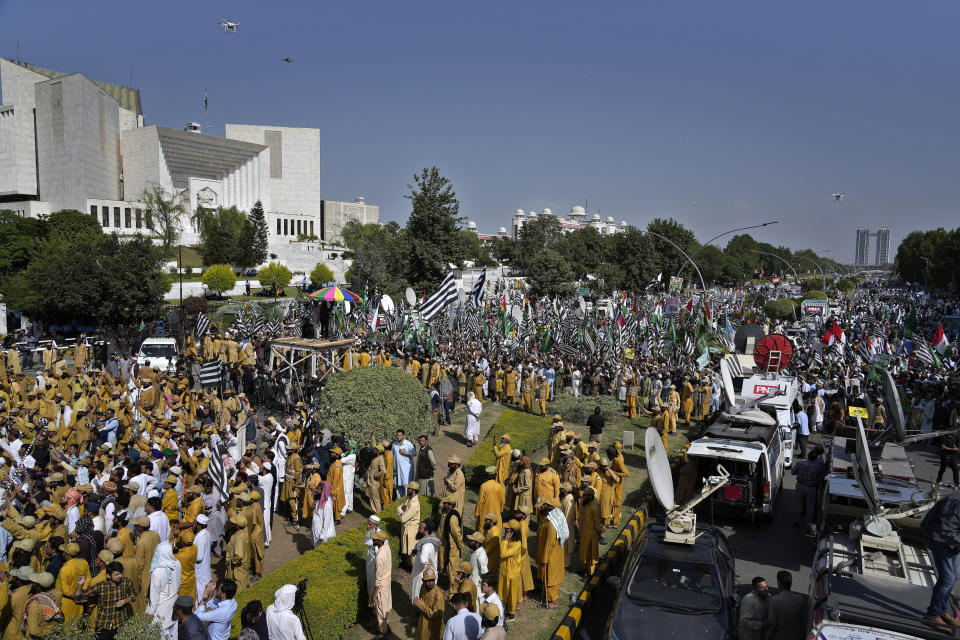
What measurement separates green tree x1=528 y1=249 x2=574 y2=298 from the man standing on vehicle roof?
145 feet

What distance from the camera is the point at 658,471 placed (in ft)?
26.6

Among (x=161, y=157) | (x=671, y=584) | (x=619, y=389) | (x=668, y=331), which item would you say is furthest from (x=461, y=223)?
(x=161, y=157)

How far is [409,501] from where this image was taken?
8.53 meters

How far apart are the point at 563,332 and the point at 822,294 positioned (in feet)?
114

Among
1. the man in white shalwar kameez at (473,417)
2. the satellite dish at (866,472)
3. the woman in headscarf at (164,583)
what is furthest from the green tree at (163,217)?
the satellite dish at (866,472)

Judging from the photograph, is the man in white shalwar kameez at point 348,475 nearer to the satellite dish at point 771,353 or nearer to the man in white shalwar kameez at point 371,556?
the man in white shalwar kameez at point 371,556

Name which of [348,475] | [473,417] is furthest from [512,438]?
[348,475]

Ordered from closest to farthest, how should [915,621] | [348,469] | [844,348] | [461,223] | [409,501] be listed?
[915,621]
[409,501]
[348,469]
[844,348]
[461,223]

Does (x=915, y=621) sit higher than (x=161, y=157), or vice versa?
(x=161, y=157)

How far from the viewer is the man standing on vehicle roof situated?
212 inches

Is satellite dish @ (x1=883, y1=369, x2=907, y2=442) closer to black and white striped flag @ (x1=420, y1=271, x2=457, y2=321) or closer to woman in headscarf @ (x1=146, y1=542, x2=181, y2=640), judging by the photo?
woman in headscarf @ (x1=146, y1=542, x2=181, y2=640)

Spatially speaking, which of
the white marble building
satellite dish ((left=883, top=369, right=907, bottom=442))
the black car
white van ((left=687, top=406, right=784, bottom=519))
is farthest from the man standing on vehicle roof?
the white marble building

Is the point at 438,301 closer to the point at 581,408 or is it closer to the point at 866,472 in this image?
the point at 581,408

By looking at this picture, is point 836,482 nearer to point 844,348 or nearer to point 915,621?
point 915,621
